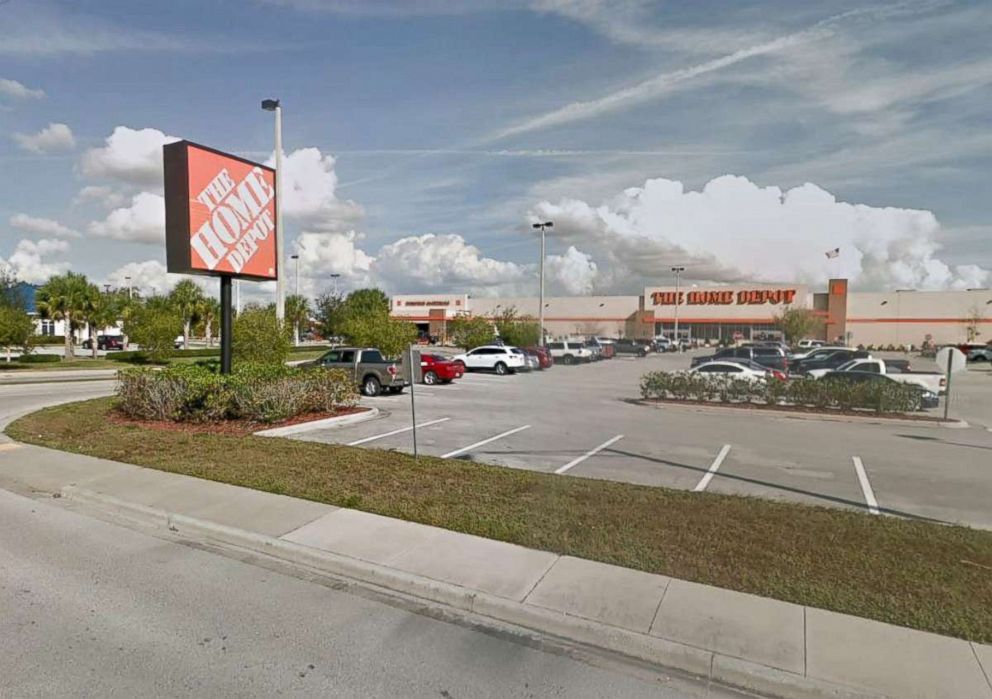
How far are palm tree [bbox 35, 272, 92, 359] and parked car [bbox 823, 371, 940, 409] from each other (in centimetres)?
4184

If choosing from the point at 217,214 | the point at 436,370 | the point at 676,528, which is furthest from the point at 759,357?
the point at 676,528

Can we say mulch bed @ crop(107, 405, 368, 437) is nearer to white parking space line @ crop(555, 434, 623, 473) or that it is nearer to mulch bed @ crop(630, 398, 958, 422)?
white parking space line @ crop(555, 434, 623, 473)

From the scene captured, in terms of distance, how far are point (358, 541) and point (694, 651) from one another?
3222 millimetres

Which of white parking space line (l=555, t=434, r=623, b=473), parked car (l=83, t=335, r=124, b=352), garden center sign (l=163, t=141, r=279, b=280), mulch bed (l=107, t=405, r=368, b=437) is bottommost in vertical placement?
parked car (l=83, t=335, r=124, b=352)

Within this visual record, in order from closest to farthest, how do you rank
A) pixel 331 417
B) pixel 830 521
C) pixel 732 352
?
pixel 830 521 → pixel 331 417 → pixel 732 352

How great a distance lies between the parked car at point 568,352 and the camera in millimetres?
40088

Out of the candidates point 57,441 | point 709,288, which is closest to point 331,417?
point 57,441

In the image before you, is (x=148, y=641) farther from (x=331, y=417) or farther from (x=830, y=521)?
(x=331, y=417)

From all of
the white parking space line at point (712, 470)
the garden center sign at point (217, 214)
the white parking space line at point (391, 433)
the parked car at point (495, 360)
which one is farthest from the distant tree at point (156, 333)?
the white parking space line at point (712, 470)

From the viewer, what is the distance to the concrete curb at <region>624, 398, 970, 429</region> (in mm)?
14375

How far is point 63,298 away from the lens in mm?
36188

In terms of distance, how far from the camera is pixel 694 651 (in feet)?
12.3

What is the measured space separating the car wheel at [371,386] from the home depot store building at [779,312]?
49313 mm

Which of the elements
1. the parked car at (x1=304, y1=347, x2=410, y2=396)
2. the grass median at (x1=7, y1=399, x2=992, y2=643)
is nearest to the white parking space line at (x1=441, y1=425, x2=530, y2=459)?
the grass median at (x1=7, y1=399, x2=992, y2=643)
